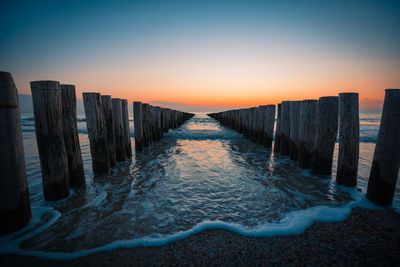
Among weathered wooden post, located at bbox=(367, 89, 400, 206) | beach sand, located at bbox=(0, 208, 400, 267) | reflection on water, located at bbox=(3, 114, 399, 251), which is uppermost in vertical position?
weathered wooden post, located at bbox=(367, 89, 400, 206)

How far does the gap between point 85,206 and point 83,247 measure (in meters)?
1.02

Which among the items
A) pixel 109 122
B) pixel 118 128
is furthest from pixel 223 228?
pixel 118 128

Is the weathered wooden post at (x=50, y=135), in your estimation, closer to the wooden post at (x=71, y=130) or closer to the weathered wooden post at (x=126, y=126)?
the wooden post at (x=71, y=130)

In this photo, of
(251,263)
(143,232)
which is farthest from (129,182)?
(251,263)

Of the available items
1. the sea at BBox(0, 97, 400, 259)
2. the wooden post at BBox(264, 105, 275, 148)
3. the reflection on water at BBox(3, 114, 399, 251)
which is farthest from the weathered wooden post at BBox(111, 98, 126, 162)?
the wooden post at BBox(264, 105, 275, 148)

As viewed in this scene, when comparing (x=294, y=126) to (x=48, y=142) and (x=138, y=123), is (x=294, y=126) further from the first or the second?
(x=48, y=142)

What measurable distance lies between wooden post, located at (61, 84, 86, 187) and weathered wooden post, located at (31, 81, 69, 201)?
413 millimetres

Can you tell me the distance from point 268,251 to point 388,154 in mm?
2277

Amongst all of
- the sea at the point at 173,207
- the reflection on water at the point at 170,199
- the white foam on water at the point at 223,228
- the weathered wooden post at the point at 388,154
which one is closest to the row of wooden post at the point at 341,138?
the weathered wooden post at the point at 388,154

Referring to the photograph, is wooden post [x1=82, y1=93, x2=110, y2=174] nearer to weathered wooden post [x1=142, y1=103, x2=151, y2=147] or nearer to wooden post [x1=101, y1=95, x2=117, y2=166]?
wooden post [x1=101, y1=95, x2=117, y2=166]

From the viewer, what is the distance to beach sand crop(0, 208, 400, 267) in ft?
5.37

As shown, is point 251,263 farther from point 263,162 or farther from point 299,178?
point 263,162

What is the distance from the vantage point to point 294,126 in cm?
512

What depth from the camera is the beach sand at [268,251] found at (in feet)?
5.37
